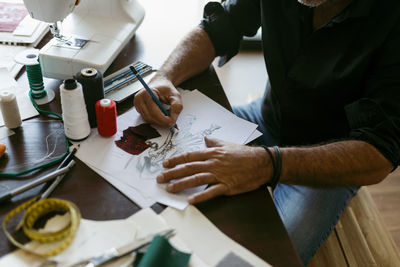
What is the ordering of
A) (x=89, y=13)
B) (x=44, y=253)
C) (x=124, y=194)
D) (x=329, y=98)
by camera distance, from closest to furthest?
(x=44, y=253) < (x=124, y=194) < (x=329, y=98) < (x=89, y=13)

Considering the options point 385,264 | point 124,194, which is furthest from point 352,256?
point 124,194

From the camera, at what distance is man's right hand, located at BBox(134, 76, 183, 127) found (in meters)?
1.01

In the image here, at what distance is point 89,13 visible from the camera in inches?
51.5

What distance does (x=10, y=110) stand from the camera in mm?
910

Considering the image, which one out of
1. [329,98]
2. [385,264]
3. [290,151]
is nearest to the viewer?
[290,151]

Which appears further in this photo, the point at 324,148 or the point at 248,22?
the point at 248,22

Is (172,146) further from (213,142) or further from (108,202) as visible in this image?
(108,202)

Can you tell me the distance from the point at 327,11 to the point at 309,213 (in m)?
0.66

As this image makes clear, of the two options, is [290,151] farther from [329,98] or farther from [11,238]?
[11,238]

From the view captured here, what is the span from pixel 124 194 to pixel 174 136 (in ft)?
0.80

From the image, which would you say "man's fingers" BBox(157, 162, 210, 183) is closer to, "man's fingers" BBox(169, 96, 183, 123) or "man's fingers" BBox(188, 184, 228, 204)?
"man's fingers" BBox(188, 184, 228, 204)

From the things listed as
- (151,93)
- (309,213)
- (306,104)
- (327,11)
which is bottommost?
(309,213)

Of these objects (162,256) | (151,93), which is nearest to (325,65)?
(151,93)

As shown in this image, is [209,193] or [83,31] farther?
[83,31]
